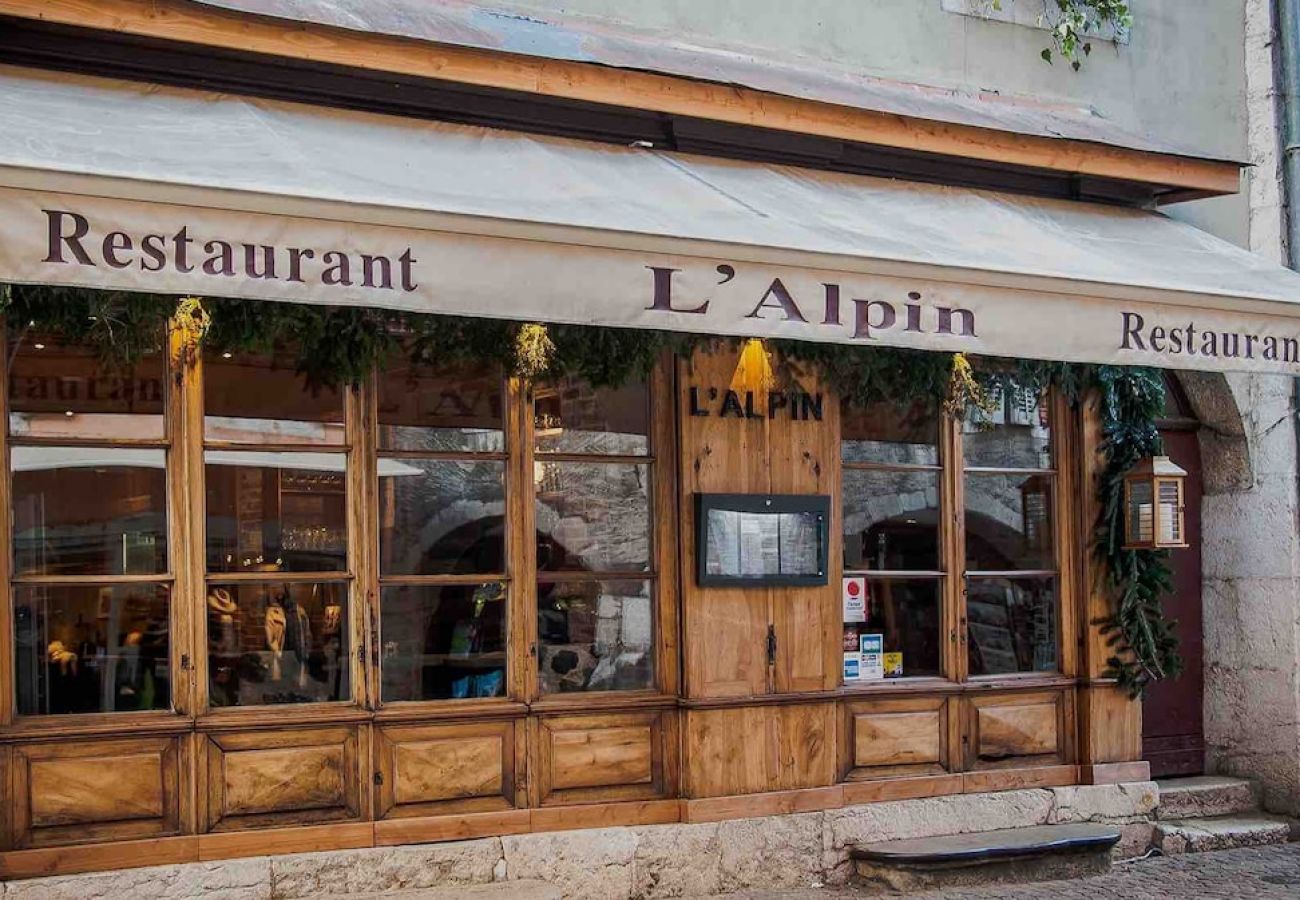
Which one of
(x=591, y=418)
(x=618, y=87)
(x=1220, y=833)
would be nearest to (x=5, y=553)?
(x=591, y=418)

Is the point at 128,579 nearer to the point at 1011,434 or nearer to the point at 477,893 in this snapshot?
the point at 477,893

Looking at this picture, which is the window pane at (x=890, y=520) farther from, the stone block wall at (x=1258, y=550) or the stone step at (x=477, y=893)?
the stone step at (x=477, y=893)

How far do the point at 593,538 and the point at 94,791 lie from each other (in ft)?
7.99

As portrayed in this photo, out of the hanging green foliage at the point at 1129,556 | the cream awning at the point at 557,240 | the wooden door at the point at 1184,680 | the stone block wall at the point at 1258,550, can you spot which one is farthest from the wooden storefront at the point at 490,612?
the stone block wall at the point at 1258,550

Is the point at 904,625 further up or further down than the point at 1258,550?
further down

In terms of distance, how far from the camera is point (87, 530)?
6.24 m

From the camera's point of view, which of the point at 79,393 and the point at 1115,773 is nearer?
the point at 79,393

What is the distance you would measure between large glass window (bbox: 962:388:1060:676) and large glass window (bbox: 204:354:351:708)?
344 centimetres

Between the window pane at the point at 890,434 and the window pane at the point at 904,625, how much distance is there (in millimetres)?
643

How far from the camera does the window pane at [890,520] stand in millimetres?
7945

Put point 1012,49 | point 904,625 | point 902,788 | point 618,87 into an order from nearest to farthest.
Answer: point 618,87 → point 902,788 → point 904,625 → point 1012,49

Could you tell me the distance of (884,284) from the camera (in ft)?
20.5

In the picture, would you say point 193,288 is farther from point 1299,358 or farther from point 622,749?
point 1299,358

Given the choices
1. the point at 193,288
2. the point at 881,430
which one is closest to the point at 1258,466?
the point at 881,430
